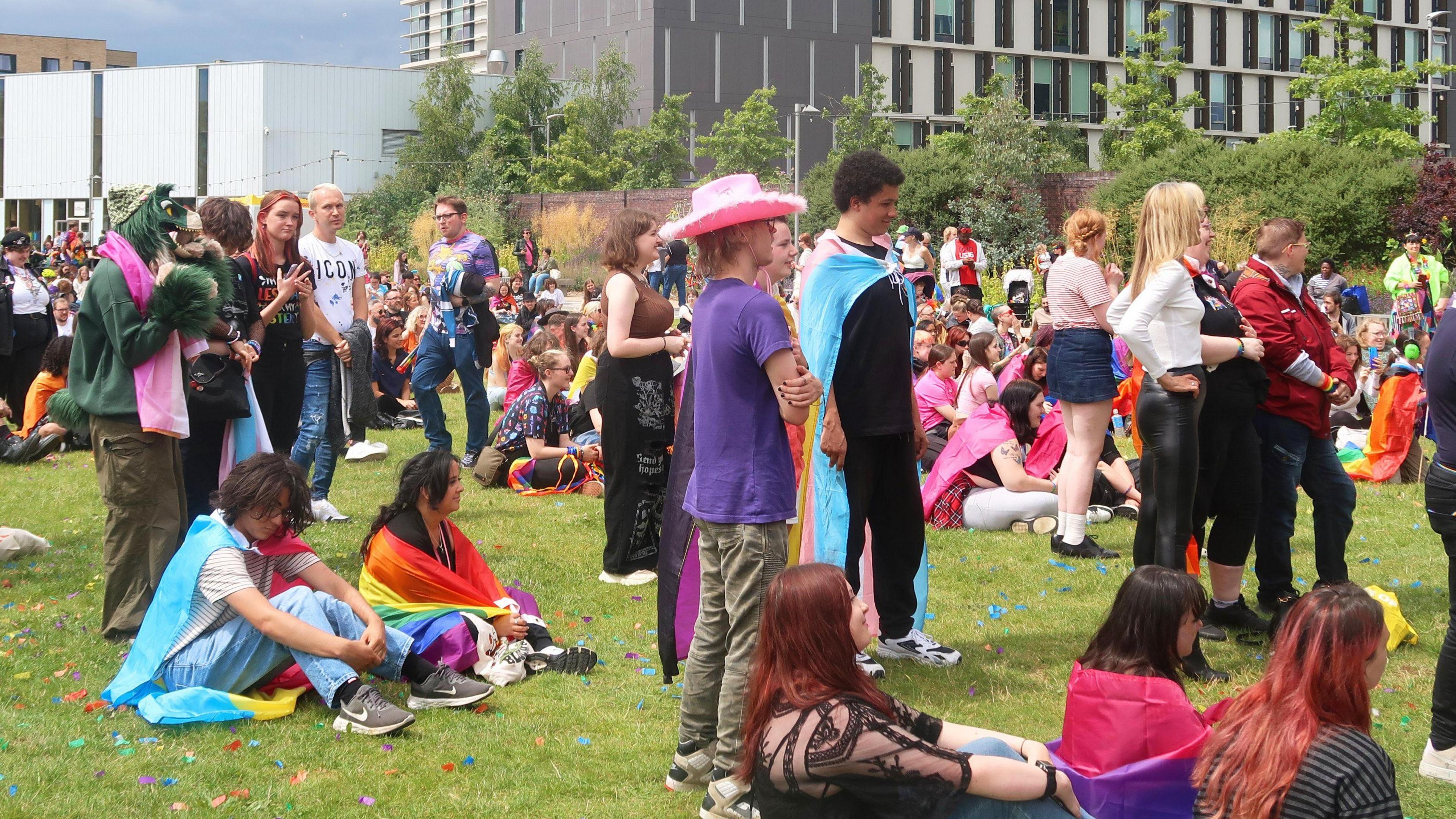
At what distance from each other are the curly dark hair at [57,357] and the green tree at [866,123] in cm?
3487

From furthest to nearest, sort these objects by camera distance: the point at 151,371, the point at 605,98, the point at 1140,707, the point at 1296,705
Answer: the point at 605,98 < the point at 151,371 < the point at 1140,707 < the point at 1296,705

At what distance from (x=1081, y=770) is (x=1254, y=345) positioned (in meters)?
2.45

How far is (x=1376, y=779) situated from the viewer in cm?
287

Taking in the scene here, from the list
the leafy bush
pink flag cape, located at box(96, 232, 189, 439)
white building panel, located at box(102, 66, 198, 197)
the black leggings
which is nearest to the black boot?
the black leggings

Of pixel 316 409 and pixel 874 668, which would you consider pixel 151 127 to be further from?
pixel 874 668

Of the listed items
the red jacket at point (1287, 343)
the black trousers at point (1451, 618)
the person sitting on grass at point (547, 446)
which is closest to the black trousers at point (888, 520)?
the red jacket at point (1287, 343)

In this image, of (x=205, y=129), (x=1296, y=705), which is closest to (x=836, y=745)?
(x=1296, y=705)

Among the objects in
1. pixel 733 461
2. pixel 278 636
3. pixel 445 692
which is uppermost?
pixel 733 461

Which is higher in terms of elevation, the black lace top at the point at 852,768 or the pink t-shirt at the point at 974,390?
Result: the pink t-shirt at the point at 974,390

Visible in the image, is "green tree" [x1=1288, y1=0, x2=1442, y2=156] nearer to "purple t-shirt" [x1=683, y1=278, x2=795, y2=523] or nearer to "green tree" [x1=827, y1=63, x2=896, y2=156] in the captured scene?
"green tree" [x1=827, y1=63, x2=896, y2=156]

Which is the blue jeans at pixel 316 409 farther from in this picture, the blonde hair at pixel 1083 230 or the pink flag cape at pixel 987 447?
the blonde hair at pixel 1083 230

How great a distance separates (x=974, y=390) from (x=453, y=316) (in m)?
3.72

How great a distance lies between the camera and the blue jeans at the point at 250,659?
4738mm

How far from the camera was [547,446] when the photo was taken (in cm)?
962
